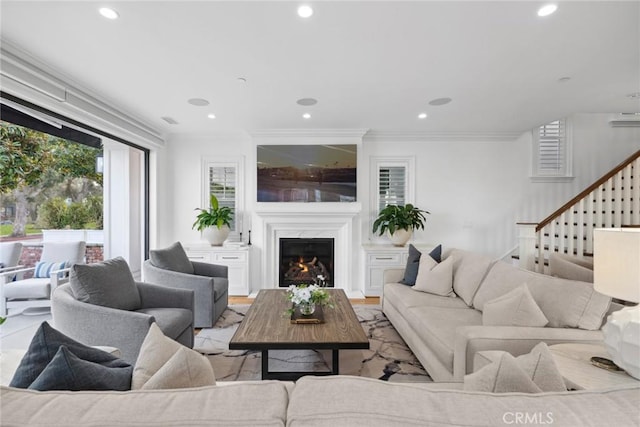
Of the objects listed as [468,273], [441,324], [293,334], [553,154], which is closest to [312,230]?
[468,273]

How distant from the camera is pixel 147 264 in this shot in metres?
3.28

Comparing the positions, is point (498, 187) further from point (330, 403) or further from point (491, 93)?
point (330, 403)

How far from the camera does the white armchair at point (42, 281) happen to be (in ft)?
10.6

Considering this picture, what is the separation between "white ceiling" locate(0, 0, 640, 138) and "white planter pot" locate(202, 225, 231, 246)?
5.59 ft

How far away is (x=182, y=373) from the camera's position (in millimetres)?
931

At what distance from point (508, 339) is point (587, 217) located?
3.58 metres

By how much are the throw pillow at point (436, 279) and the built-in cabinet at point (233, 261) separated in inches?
97.7

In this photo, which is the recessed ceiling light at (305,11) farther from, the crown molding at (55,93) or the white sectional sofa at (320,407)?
the crown molding at (55,93)

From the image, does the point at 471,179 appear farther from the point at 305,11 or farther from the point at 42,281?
the point at 42,281

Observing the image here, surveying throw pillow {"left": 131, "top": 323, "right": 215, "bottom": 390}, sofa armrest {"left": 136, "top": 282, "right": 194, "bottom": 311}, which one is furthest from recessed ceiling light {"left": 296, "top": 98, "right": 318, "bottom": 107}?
throw pillow {"left": 131, "top": 323, "right": 215, "bottom": 390}

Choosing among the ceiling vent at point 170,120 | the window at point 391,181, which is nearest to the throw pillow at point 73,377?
the ceiling vent at point 170,120

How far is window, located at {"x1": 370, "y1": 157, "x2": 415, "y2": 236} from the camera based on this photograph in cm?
492

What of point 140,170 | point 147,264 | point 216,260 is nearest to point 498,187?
point 216,260

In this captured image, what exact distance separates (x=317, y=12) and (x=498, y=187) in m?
4.32
